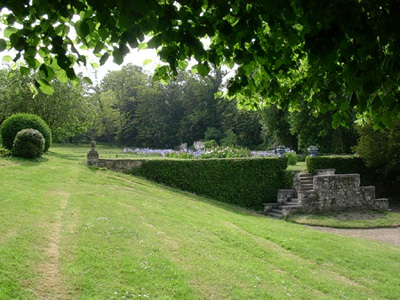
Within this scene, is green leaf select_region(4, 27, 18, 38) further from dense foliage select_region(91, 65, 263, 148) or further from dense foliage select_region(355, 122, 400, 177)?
dense foliage select_region(91, 65, 263, 148)

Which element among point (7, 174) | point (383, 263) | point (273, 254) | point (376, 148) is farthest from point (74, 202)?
point (376, 148)

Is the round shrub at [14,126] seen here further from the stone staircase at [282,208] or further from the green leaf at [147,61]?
the green leaf at [147,61]

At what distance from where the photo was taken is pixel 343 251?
1045 centimetres

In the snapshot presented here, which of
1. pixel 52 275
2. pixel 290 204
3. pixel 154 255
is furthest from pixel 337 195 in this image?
pixel 52 275

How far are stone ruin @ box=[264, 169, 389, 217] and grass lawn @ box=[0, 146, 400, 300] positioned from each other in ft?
20.6

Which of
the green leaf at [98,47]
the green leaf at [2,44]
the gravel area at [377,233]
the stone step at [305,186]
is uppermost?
the green leaf at [98,47]

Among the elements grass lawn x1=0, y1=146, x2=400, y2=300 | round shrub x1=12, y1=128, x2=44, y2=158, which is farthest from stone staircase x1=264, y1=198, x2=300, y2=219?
round shrub x1=12, y1=128, x2=44, y2=158

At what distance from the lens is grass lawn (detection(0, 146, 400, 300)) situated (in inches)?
223

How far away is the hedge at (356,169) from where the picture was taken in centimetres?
2192

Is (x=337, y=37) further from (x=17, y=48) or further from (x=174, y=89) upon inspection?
(x=174, y=89)

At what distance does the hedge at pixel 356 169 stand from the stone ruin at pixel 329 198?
1781mm

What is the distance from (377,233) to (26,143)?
16443 millimetres

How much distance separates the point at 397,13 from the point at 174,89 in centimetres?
5704

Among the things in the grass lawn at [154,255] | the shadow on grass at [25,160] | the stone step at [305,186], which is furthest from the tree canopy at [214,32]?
the stone step at [305,186]
